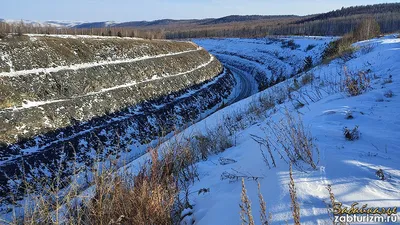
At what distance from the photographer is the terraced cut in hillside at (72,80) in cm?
1586

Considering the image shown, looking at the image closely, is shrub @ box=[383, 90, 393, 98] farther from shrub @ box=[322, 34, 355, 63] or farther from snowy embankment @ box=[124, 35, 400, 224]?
shrub @ box=[322, 34, 355, 63]

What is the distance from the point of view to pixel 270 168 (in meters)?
3.86

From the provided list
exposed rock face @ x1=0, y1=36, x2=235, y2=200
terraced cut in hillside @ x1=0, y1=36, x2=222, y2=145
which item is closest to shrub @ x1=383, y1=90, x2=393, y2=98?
exposed rock face @ x1=0, y1=36, x2=235, y2=200

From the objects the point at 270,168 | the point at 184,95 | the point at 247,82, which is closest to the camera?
the point at 270,168

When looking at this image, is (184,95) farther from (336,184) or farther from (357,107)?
(336,184)

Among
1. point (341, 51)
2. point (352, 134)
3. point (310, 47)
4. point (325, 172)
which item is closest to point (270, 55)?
point (310, 47)

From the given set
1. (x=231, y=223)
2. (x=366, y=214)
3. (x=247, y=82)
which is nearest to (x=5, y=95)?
(x=231, y=223)

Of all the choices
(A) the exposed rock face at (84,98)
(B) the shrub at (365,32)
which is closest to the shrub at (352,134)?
(A) the exposed rock face at (84,98)

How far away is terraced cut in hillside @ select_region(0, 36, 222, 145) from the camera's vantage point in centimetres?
1586

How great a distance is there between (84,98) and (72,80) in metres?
1.94

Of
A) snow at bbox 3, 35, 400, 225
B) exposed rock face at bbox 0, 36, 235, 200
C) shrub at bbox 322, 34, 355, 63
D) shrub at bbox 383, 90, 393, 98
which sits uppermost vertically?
shrub at bbox 322, 34, 355, 63

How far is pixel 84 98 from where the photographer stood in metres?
19.1

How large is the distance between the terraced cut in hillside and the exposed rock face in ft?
0.16

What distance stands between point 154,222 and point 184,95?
2318 cm
